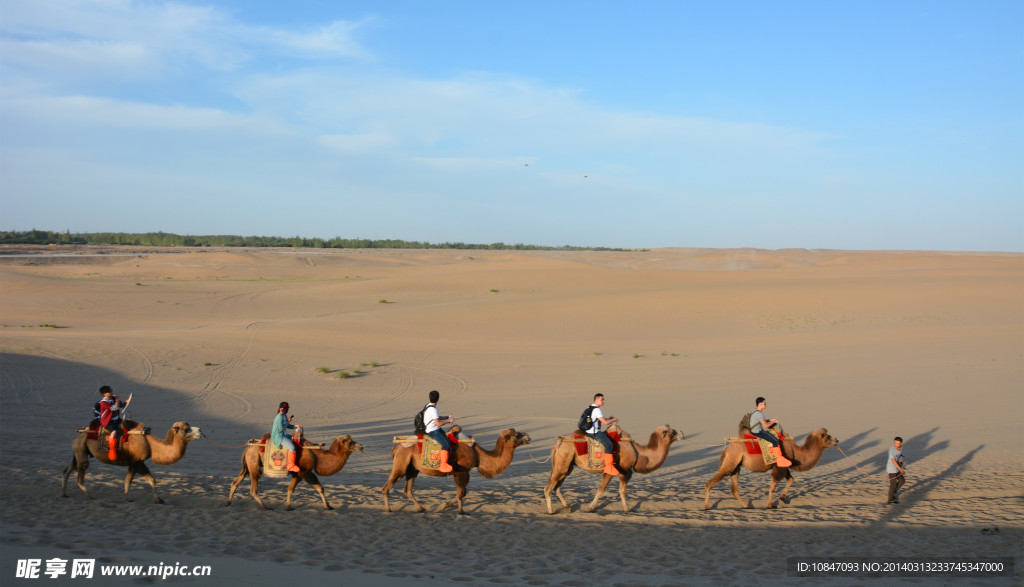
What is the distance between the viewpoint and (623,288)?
43.9 m

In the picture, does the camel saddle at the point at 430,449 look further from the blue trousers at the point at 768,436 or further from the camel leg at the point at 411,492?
the blue trousers at the point at 768,436

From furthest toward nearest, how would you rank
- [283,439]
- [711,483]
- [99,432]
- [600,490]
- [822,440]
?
1. [822,440]
2. [711,483]
3. [600,490]
4. [99,432]
5. [283,439]

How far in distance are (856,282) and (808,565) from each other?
3678 centimetres

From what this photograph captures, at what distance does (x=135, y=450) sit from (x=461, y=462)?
194 inches

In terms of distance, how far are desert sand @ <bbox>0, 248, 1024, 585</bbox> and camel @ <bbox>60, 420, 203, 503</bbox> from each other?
433mm

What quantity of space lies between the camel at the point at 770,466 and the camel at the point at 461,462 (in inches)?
126

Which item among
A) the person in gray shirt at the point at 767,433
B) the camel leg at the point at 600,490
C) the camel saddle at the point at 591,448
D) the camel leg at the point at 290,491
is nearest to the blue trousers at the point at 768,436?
the person in gray shirt at the point at 767,433

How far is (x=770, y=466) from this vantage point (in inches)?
447

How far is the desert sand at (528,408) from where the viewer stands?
28.4ft

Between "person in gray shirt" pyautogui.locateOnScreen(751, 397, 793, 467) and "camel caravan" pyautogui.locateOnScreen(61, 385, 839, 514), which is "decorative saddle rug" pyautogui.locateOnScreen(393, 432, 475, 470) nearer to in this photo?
"camel caravan" pyautogui.locateOnScreen(61, 385, 839, 514)

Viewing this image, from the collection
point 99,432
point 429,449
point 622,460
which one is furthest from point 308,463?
point 622,460

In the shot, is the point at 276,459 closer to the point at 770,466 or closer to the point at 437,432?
the point at 437,432

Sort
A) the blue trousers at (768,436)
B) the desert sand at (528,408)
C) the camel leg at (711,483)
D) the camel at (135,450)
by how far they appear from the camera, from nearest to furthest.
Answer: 1. the desert sand at (528,408)
2. the camel at (135,450)
3. the camel leg at (711,483)
4. the blue trousers at (768,436)

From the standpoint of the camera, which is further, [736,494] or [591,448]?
[736,494]
